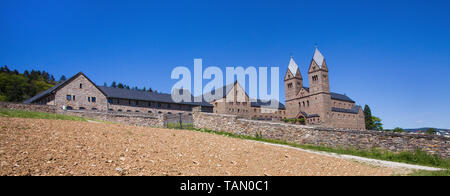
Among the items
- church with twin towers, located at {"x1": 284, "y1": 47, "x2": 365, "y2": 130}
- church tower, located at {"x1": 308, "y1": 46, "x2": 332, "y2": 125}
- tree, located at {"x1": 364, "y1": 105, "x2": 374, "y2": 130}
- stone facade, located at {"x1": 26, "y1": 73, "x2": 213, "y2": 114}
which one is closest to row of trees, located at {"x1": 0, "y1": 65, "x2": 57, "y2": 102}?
stone facade, located at {"x1": 26, "y1": 73, "x2": 213, "y2": 114}

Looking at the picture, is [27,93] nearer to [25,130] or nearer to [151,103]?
[151,103]

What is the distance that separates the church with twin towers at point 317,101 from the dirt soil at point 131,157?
219 feet

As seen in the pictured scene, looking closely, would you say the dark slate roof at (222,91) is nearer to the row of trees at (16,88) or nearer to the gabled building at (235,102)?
the gabled building at (235,102)

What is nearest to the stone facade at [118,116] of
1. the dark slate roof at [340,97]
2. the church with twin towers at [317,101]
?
the church with twin towers at [317,101]

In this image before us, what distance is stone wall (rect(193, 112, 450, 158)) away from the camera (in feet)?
45.1

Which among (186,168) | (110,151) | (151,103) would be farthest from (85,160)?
(151,103)

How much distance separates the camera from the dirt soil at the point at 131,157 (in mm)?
6633

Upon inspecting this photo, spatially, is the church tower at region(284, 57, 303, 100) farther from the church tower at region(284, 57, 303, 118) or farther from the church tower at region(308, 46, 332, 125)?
the church tower at region(308, 46, 332, 125)

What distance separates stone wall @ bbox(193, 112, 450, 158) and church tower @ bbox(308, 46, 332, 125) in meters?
60.6

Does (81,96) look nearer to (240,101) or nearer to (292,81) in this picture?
(240,101)

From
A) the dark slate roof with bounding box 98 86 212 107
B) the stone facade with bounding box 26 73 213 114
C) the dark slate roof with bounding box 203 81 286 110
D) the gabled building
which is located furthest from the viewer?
the dark slate roof with bounding box 203 81 286 110

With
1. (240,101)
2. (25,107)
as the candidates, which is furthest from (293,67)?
(25,107)

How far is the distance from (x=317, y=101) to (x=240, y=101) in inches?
990

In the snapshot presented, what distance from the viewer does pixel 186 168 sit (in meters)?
7.39
